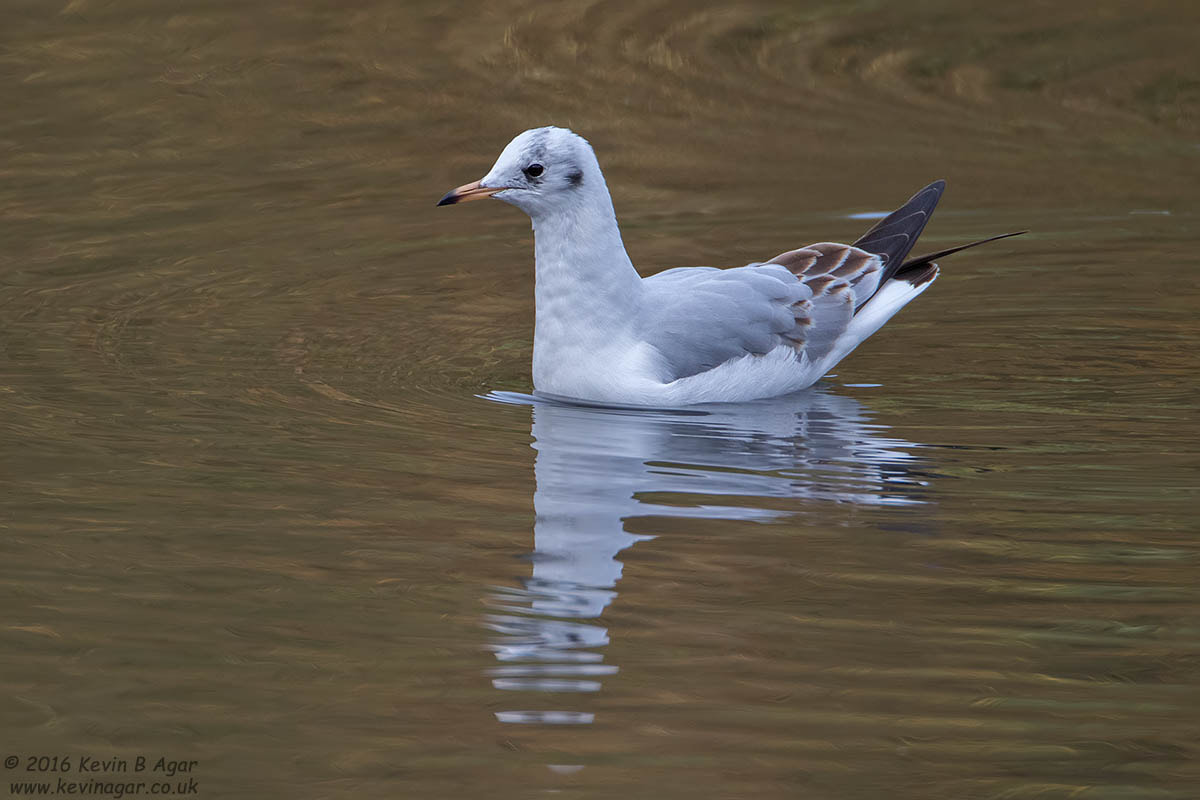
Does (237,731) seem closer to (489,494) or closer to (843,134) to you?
(489,494)

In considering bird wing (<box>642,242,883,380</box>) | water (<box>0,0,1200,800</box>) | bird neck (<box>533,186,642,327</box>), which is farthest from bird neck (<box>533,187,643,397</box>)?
water (<box>0,0,1200,800</box>)

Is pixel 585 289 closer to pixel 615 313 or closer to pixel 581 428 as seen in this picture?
pixel 615 313

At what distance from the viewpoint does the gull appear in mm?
7703


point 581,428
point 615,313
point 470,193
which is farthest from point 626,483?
point 470,193

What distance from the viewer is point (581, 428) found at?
761cm

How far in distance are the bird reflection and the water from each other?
0.03 m

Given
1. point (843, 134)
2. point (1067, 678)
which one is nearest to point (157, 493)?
point (1067, 678)

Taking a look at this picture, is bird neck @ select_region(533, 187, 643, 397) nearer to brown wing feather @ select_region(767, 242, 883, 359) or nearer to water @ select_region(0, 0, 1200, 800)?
water @ select_region(0, 0, 1200, 800)

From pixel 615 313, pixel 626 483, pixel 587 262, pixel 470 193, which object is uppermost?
pixel 470 193

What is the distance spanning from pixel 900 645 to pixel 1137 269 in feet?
17.6

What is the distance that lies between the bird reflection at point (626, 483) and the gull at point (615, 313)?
0.12m

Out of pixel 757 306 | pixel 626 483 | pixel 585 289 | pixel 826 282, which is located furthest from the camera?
pixel 826 282

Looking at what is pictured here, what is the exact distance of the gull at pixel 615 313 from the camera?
7703 mm

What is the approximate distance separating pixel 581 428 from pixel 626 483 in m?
0.81
